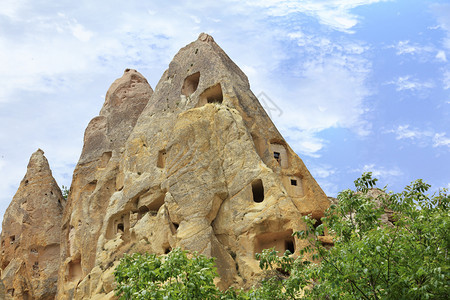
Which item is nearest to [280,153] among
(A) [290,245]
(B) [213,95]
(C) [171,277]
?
(B) [213,95]

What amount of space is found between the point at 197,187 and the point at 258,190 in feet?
9.26

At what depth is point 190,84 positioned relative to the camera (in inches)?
1378

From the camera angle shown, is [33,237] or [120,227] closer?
[120,227]

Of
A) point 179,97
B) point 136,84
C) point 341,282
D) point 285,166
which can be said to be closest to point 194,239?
point 285,166

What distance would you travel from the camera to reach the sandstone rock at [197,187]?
26500mm

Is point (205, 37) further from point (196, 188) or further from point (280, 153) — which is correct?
point (196, 188)

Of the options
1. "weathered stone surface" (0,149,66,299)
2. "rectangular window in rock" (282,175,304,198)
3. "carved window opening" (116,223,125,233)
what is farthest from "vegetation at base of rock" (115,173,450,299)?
"weathered stone surface" (0,149,66,299)

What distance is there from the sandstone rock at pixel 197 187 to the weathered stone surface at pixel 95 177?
94 millimetres

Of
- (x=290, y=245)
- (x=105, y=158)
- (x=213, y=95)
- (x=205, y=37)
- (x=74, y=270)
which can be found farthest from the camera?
(x=105, y=158)

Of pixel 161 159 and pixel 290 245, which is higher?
pixel 161 159

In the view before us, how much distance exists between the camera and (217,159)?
29156 mm

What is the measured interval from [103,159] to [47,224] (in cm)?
674

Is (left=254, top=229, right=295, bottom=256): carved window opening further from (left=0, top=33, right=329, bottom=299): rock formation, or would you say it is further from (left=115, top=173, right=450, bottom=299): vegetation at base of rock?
(left=115, top=173, right=450, bottom=299): vegetation at base of rock

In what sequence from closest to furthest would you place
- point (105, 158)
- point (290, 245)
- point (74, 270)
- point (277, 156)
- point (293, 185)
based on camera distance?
point (290, 245) < point (293, 185) < point (277, 156) < point (74, 270) < point (105, 158)
